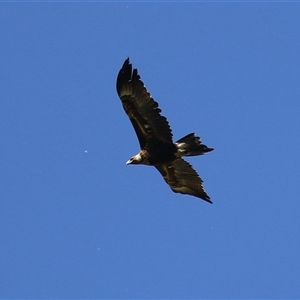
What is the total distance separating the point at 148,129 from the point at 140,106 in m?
0.55

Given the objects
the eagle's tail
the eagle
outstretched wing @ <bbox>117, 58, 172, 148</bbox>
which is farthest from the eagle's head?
the eagle's tail

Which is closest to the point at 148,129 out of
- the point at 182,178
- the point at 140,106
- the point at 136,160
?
the point at 140,106

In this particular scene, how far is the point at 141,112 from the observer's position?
20.7m

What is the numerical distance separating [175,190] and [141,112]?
2788mm

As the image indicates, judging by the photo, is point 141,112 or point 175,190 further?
point 175,190

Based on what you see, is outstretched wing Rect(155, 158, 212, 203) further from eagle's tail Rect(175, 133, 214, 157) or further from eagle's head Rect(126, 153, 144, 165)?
eagle's tail Rect(175, 133, 214, 157)

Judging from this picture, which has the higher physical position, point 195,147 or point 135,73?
point 135,73

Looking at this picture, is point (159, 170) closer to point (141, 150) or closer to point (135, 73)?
point (141, 150)

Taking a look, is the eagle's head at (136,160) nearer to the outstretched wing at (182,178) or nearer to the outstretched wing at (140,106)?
the outstretched wing at (140,106)

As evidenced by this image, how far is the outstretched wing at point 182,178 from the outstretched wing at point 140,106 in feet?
5.10

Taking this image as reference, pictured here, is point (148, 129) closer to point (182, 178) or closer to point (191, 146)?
point (191, 146)

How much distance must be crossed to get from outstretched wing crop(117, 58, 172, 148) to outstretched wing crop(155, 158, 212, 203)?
61.2 inches

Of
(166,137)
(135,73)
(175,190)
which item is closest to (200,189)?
(175,190)

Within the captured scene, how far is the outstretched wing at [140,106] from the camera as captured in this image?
20.4m
